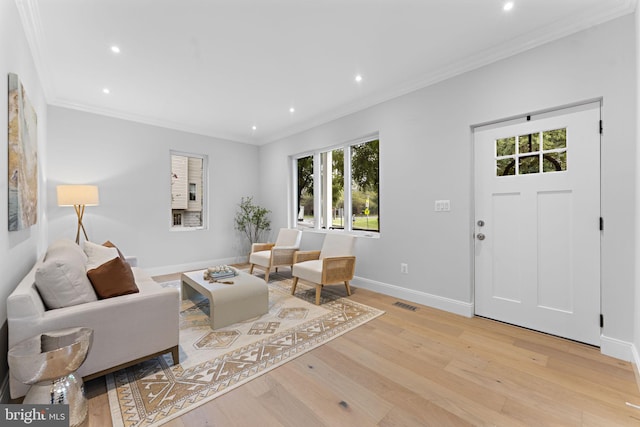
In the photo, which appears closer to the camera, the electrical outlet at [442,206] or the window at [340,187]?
the electrical outlet at [442,206]

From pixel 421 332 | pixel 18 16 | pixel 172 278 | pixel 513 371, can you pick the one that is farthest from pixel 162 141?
pixel 513 371

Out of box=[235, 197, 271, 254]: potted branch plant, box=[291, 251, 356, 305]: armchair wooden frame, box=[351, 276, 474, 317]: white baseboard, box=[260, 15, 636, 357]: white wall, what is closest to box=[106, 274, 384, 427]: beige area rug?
box=[291, 251, 356, 305]: armchair wooden frame

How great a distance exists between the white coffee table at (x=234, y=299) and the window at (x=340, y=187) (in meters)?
1.97

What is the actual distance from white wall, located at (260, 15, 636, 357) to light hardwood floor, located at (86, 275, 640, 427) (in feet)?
1.78

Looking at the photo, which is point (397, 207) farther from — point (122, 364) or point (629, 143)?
point (122, 364)

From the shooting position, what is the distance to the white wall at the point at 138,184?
3992 mm

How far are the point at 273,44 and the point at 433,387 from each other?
122 inches

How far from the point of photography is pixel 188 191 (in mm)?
6754

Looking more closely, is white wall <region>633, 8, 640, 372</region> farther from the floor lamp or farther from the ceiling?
the floor lamp

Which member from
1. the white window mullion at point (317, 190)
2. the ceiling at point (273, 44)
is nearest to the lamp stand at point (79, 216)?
the ceiling at point (273, 44)

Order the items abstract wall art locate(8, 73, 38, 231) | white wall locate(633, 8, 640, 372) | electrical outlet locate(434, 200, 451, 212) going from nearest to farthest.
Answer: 1. abstract wall art locate(8, 73, 38, 231)
2. white wall locate(633, 8, 640, 372)
3. electrical outlet locate(434, 200, 451, 212)

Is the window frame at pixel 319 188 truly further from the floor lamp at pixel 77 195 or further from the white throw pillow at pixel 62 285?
the white throw pillow at pixel 62 285

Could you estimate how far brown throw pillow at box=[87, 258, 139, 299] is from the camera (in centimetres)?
187

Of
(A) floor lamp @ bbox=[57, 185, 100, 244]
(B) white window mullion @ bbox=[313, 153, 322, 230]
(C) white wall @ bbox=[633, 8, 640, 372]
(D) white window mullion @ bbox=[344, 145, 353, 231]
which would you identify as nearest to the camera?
(C) white wall @ bbox=[633, 8, 640, 372]
